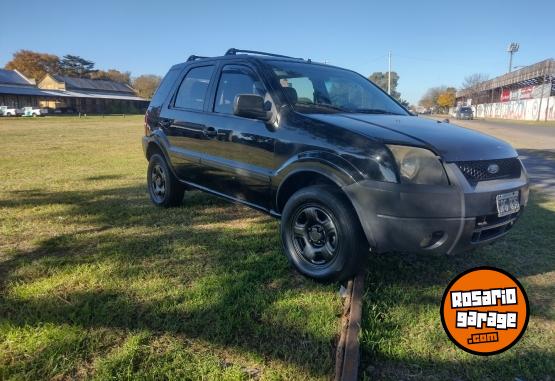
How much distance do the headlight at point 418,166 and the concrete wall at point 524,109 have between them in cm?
5194

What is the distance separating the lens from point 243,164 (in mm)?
4090

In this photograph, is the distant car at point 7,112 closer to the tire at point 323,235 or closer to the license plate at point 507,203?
the tire at point 323,235

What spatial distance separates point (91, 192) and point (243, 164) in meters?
3.90

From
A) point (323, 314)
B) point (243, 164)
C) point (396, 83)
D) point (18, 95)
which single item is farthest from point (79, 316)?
point (396, 83)

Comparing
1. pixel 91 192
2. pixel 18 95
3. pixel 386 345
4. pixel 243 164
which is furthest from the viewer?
pixel 18 95

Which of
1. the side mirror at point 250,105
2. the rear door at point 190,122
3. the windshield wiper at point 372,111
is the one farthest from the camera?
the rear door at point 190,122

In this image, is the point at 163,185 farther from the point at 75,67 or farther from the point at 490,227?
the point at 75,67

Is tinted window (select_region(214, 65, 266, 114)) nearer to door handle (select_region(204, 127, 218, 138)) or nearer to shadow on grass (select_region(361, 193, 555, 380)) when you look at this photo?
door handle (select_region(204, 127, 218, 138))

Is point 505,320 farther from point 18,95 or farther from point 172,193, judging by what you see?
point 18,95

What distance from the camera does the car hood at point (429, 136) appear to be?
301 cm

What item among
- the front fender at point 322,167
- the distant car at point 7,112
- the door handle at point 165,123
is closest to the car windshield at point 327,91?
the front fender at point 322,167

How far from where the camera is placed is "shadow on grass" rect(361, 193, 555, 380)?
2.41 metres

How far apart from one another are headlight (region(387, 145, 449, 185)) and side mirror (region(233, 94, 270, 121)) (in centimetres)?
123

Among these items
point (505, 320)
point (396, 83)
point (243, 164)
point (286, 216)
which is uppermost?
point (396, 83)
